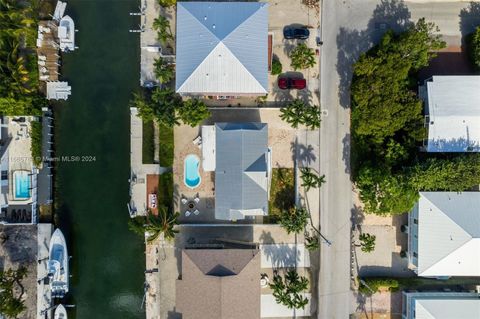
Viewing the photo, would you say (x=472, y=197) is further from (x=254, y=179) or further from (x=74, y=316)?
(x=74, y=316)

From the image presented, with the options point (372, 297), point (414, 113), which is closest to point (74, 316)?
point (372, 297)

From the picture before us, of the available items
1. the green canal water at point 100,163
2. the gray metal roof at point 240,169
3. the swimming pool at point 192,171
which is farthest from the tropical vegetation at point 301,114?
the green canal water at point 100,163

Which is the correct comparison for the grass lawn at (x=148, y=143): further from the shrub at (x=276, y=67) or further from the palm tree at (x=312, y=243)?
the palm tree at (x=312, y=243)

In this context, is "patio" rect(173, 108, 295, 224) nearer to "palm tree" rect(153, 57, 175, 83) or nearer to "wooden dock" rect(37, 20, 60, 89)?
"palm tree" rect(153, 57, 175, 83)

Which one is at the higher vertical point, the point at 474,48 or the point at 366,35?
the point at 366,35

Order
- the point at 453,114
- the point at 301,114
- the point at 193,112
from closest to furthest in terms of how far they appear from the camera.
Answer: the point at 453,114 < the point at 193,112 < the point at 301,114

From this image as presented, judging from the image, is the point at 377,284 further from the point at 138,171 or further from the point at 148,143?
the point at 148,143

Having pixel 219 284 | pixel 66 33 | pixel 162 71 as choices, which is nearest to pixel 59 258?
pixel 219 284
